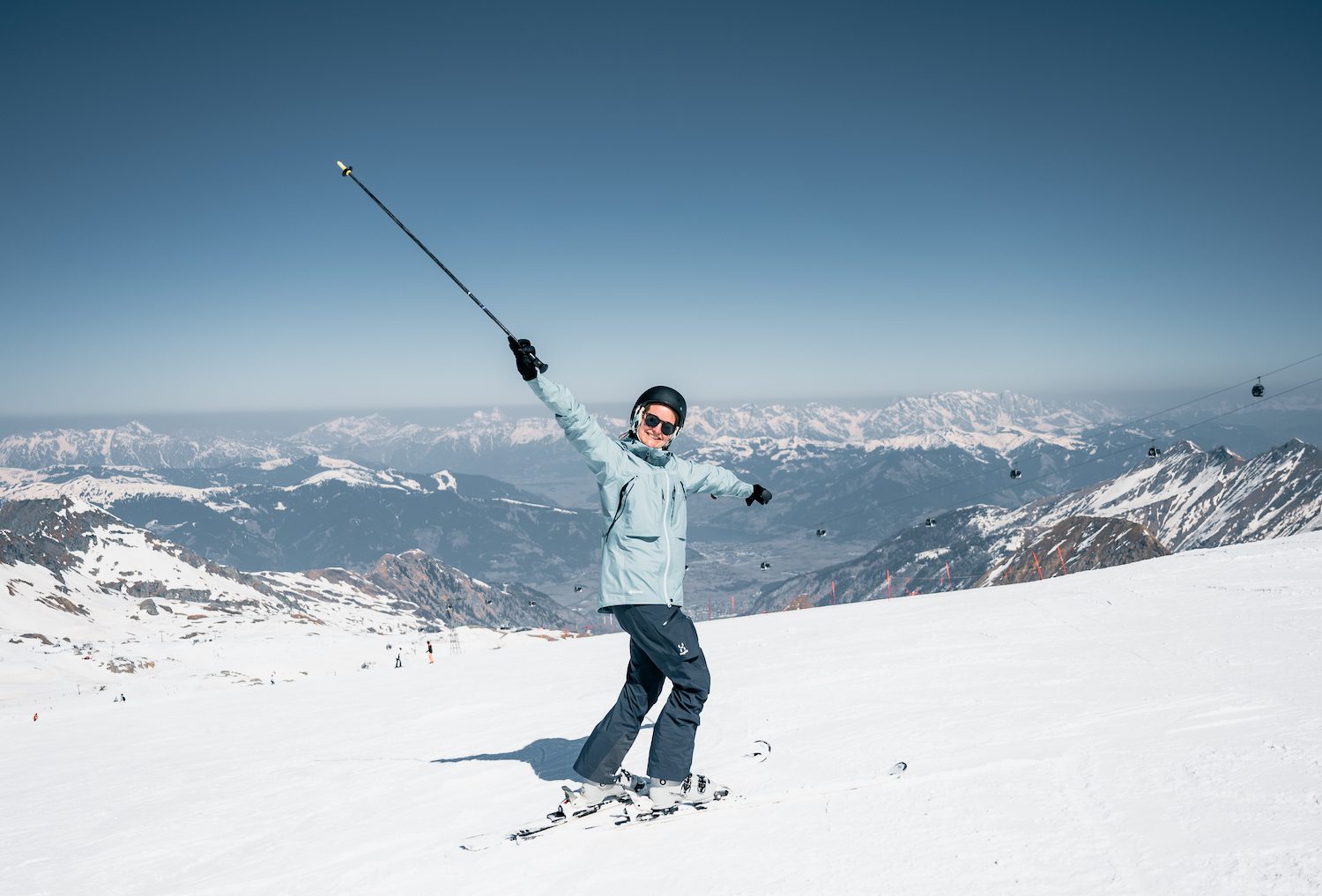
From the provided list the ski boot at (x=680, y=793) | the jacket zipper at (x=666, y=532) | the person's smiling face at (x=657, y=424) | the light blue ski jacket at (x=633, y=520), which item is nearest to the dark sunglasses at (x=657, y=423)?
the person's smiling face at (x=657, y=424)

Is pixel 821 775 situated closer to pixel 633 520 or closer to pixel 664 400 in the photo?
pixel 633 520

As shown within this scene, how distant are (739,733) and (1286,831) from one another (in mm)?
4274

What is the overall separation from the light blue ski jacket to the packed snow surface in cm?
158

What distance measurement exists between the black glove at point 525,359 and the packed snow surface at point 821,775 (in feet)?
10.1

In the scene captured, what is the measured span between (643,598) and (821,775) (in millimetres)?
1839

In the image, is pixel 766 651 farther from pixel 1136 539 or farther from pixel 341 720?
pixel 1136 539

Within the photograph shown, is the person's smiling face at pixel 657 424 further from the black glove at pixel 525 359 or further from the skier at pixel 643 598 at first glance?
the black glove at pixel 525 359

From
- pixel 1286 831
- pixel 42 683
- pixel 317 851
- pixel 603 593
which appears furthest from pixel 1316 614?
pixel 42 683

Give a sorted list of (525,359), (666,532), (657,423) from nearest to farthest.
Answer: (525,359) → (666,532) → (657,423)

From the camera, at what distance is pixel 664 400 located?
5984 millimetres

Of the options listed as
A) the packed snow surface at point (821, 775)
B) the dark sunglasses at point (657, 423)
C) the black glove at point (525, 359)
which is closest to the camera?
the packed snow surface at point (821, 775)

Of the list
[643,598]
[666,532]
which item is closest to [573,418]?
[666,532]

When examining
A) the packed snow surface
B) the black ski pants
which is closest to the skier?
the black ski pants

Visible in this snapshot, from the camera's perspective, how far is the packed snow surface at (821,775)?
12.8 feet
